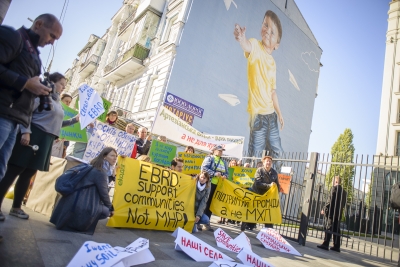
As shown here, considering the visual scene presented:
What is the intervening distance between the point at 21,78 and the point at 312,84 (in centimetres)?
2678

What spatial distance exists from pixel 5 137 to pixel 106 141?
428 cm

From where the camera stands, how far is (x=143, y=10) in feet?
61.8

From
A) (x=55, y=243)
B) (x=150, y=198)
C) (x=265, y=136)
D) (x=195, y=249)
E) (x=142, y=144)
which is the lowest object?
(x=55, y=243)

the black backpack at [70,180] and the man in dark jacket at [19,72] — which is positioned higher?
the man in dark jacket at [19,72]

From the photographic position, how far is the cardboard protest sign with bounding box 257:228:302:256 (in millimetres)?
5098

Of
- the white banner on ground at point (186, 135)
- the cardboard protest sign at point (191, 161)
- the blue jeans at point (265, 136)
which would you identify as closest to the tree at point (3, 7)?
the cardboard protest sign at point (191, 161)

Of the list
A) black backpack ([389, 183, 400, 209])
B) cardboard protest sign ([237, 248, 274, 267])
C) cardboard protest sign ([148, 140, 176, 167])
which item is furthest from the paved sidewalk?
cardboard protest sign ([148, 140, 176, 167])

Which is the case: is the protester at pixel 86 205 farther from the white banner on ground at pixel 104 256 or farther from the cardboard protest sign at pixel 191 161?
the cardboard protest sign at pixel 191 161

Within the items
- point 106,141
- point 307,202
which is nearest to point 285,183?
point 307,202

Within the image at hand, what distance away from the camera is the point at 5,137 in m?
2.14

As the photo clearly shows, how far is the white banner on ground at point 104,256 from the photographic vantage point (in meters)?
1.95

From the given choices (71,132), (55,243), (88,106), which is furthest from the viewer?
(71,132)

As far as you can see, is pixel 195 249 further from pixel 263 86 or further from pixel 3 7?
pixel 263 86

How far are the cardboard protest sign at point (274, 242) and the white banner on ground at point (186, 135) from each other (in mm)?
5060
